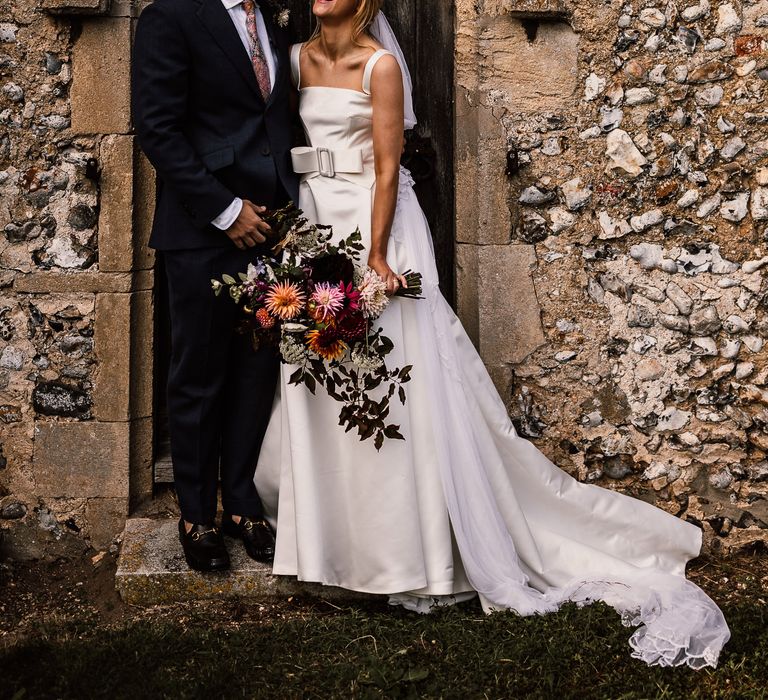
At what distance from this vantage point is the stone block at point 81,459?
152 inches

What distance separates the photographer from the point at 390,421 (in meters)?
3.40

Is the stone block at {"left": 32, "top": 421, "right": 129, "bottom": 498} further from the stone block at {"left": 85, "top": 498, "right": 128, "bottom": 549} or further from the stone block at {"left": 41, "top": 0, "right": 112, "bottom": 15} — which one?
the stone block at {"left": 41, "top": 0, "right": 112, "bottom": 15}

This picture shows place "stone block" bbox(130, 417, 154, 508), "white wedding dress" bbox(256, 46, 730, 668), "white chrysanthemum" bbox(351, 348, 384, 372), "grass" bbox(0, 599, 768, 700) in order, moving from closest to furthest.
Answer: "grass" bbox(0, 599, 768, 700)
"white chrysanthemum" bbox(351, 348, 384, 372)
"white wedding dress" bbox(256, 46, 730, 668)
"stone block" bbox(130, 417, 154, 508)

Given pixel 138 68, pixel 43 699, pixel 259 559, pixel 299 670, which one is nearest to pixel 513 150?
pixel 138 68

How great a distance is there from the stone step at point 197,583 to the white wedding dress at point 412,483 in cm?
11

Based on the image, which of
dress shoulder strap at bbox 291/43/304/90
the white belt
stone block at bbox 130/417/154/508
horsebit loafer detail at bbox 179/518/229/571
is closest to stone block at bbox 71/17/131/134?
dress shoulder strap at bbox 291/43/304/90

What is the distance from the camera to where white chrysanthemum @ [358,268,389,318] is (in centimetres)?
318

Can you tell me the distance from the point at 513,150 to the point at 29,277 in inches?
78.0

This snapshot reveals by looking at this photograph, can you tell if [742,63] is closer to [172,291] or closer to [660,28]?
[660,28]

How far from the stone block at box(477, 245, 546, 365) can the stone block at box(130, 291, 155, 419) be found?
134 cm

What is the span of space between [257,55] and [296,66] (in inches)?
7.1

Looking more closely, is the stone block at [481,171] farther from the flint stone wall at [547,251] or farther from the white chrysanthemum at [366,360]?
the white chrysanthemum at [366,360]

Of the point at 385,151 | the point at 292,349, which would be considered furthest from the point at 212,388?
the point at 385,151

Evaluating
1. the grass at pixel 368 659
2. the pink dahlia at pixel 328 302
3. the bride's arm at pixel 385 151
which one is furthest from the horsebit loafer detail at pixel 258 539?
the bride's arm at pixel 385 151
